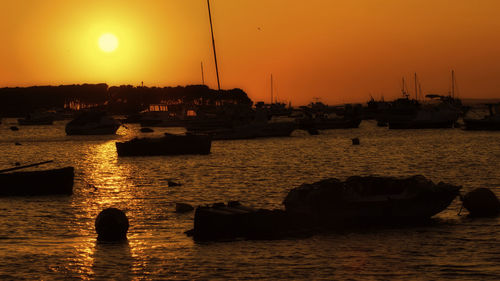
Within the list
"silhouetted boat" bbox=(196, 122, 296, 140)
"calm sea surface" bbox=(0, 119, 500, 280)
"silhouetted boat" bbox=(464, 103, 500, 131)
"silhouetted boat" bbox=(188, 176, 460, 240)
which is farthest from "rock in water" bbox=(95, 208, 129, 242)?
"silhouetted boat" bbox=(464, 103, 500, 131)

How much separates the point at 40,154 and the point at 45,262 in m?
75.3

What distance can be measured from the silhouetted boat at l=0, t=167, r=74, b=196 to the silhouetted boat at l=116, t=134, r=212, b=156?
37.8 meters

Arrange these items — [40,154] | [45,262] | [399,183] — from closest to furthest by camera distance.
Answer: [45,262], [399,183], [40,154]

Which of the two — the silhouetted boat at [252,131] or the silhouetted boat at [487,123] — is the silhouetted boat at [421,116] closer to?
the silhouetted boat at [487,123]

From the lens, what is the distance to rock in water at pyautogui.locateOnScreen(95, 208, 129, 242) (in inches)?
1078

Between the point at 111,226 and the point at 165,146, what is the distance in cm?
5442

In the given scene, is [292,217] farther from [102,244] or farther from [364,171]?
[364,171]

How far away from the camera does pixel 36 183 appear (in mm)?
41500

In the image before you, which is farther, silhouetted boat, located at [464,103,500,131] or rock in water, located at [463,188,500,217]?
silhouetted boat, located at [464,103,500,131]

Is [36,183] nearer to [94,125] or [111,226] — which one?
[111,226]

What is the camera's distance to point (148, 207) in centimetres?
3750

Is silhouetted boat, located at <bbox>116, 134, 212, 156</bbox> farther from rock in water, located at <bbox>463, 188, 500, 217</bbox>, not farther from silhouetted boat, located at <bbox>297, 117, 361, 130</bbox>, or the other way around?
silhouetted boat, located at <bbox>297, 117, 361, 130</bbox>

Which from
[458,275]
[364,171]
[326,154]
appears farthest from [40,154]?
Answer: [458,275]

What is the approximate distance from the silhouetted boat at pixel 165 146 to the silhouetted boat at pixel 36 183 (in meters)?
37.8
